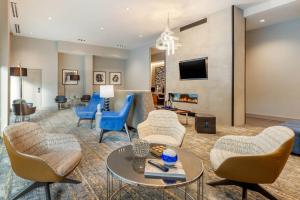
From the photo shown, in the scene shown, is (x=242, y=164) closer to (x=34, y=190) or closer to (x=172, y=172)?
(x=172, y=172)

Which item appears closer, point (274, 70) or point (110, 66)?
point (274, 70)

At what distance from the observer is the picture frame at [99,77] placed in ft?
38.2

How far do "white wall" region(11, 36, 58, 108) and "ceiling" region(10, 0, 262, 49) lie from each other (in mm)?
470

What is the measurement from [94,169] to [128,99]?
1.76 metres

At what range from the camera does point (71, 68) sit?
35.5ft

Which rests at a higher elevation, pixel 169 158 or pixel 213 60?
pixel 213 60

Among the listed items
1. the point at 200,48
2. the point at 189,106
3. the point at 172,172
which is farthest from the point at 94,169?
the point at 200,48

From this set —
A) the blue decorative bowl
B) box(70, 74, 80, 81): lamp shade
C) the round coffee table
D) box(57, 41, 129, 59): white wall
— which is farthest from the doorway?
the blue decorative bowl

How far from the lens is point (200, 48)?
6.70 m

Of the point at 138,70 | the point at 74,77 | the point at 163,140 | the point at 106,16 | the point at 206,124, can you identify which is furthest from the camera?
the point at 138,70

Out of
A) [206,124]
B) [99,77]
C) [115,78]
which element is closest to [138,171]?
[206,124]

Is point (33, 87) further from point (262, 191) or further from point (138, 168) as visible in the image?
point (262, 191)

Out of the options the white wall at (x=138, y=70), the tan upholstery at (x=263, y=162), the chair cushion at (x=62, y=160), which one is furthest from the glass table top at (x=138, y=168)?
the white wall at (x=138, y=70)

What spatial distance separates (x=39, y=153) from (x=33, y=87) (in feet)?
29.0
